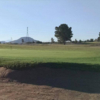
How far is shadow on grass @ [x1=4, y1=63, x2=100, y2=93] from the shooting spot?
10.4 meters

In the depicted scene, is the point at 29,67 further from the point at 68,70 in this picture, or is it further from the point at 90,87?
the point at 90,87

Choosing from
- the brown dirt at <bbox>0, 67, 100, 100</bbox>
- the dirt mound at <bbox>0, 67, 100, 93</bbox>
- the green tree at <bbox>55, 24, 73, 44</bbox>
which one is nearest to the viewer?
the brown dirt at <bbox>0, 67, 100, 100</bbox>

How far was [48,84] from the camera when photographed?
1047 cm

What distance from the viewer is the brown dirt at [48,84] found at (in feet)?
29.1

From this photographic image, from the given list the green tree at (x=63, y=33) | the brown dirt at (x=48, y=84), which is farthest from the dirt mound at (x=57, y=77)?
the green tree at (x=63, y=33)

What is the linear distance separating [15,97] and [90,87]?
12.5ft

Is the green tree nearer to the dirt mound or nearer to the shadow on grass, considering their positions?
the shadow on grass

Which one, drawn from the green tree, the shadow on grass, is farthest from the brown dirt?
the green tree

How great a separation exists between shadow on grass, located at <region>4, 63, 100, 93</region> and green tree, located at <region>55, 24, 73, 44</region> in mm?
79521

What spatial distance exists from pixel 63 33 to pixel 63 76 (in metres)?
81.4

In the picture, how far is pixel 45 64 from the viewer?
12.1m

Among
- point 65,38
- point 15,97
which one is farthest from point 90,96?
point 65,38

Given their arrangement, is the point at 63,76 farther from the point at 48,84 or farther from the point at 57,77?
the point at 48,84

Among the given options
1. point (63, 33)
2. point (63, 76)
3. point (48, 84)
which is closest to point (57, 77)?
→ point (63, 76)
